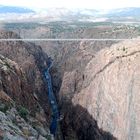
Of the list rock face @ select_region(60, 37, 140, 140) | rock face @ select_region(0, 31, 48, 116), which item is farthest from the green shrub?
rock face @ select_region(0, 31, 48, 116)

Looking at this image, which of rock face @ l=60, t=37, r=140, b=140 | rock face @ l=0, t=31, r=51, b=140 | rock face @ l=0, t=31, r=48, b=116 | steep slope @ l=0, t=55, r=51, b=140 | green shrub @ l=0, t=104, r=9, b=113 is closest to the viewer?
steep slope @ l=0, t=55, r=51, b=140

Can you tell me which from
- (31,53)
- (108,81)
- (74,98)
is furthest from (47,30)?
(108,81)

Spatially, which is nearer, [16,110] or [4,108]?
[4,108]

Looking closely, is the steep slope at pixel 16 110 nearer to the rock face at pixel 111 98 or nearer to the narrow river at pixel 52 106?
the narrow river at pixel 52 106

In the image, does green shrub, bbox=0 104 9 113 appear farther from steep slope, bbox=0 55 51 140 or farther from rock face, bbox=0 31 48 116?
rock face, bbox=0 31 48 116

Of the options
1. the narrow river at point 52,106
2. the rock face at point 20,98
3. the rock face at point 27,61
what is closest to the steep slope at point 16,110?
the rock face at point 20,98

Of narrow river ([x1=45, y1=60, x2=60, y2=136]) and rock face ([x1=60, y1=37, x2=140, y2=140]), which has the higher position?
rock face ([x1=60, y1=37, x2=140, y2=140])

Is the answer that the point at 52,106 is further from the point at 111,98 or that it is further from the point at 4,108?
the point at 4,108

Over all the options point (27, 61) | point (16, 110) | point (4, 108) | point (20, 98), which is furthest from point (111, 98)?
point (4, 108)
